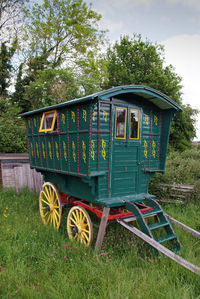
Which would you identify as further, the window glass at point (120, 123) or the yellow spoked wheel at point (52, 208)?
the yellow spoked wheel at point (52, 208)

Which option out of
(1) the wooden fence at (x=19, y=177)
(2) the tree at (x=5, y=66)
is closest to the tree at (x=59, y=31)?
(2) the tree at (x=5, y=66)

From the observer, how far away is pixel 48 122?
18.2 feet

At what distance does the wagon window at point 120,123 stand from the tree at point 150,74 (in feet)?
50.9

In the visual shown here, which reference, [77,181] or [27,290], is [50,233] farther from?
[27,290]

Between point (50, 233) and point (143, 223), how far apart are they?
209cm

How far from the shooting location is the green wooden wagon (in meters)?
4.38

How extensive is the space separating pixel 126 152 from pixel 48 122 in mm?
2024

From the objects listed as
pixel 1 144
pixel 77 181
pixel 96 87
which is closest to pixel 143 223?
pixel 77 181

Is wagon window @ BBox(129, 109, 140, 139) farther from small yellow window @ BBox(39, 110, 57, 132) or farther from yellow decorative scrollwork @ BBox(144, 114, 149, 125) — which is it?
small yellow window @ BBox(39, 110, 57, 132)

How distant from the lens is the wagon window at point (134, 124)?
495 centimetres

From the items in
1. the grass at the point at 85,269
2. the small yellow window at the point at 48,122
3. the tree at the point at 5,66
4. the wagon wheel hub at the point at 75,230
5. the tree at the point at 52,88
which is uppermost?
the tree at the point at 5,66

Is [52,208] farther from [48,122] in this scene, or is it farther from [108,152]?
[108,152]

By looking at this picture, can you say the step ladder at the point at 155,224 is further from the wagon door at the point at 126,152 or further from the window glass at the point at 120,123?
the window glass at the point at 120,123

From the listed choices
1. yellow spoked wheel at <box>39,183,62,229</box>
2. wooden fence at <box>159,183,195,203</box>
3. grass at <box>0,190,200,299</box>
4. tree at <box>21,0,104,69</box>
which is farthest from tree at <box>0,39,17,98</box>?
wooden fence at <box>159,183,195,203</box>
